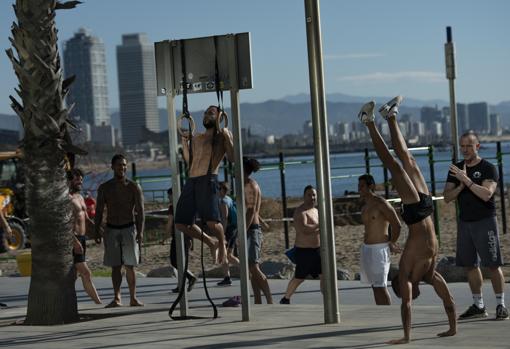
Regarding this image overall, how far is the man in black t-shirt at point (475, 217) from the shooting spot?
10.8 meters

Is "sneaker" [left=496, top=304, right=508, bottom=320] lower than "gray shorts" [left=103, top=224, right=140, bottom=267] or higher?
lower

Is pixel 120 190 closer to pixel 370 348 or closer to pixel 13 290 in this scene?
pixel 13 290

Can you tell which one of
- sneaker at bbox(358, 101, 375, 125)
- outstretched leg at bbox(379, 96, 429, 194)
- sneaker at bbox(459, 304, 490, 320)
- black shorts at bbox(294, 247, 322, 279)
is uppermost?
sneaker at bbox(358, 101, 375, 125)

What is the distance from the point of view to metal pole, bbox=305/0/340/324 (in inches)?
416

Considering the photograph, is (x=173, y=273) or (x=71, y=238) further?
(x=173, y=273)

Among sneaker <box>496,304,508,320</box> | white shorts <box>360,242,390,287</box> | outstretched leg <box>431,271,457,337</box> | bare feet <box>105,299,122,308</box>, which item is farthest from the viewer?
bare feet <box>105,299,122,308</box>

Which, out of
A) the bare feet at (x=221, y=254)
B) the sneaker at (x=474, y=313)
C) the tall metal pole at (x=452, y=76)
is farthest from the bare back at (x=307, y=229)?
the tall metal pole at (x=452, y=76)

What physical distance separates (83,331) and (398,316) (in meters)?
2.86

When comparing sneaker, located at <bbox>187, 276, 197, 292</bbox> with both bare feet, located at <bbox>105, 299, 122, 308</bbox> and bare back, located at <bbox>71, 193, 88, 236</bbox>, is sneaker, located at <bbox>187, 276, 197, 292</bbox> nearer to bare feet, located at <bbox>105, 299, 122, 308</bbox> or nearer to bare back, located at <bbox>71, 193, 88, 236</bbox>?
bare feet, located at <bbox>105, 299, 122, 308</bbox>

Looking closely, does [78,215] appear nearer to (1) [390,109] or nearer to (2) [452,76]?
(1) [390,109]

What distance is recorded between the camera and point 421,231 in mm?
9461

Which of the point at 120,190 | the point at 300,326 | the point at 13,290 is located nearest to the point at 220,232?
the point at 300,326

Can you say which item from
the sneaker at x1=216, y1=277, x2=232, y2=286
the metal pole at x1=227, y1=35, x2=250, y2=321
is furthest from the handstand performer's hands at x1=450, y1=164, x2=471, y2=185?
the sneaker at x1=216, y1=277, x2=232, y2=286

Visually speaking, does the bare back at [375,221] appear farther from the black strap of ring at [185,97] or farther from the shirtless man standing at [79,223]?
the shirtless man standing at [79,223]
